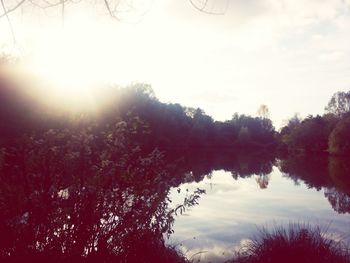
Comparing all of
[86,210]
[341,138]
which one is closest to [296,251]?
[86,210]

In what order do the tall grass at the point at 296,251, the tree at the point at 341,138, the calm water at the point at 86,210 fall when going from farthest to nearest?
1. the tree at the point at 341,138
2. the tall grass at the point at 296,251
3. the calm water at the point at 86,210

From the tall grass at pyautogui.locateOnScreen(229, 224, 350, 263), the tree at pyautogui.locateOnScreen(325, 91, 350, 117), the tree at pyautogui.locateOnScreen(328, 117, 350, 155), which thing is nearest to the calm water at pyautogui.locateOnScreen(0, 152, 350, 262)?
the tall grass at pyautogui.locateOnScreen(229, 224, 350, 263)

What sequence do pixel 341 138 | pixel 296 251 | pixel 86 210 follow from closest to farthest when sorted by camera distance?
pixel 86 210
pixel 296 251
pixel 341 138

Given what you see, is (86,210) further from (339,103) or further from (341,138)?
(339,103)

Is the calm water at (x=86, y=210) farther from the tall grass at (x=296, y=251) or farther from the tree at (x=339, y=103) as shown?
the tree at (x=339, y=103)

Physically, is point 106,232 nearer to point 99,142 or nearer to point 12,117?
point 99,142

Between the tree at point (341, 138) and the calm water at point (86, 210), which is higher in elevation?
the tree at point (341, 138)

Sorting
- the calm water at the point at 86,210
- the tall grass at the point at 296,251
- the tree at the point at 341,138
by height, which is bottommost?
the tall grass at the point at 296,251

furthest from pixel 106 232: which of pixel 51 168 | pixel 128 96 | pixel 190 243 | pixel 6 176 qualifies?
pixel 128 96

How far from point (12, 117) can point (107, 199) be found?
2425 centimetres

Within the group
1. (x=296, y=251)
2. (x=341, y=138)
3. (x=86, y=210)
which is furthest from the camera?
(x=341, y=138)

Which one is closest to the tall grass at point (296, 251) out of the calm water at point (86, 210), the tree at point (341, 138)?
the calm water at point (86, 210)

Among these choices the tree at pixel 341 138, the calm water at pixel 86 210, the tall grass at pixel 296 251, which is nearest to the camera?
the calm water at pixel 86 210

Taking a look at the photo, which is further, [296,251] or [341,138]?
[341,138]
